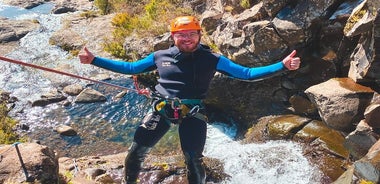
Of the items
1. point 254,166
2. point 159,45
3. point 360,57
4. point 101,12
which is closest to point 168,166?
point 254,166

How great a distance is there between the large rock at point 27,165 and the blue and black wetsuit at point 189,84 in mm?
1436

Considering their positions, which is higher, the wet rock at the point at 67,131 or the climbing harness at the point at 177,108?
the climbing harness at the point at 177,108

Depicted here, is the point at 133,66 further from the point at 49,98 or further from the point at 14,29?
the point at 14,29

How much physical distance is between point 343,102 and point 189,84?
4.62m

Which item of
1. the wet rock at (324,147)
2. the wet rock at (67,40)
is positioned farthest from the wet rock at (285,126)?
the wet rock at (67,40)

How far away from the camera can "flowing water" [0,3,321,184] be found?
931 cm

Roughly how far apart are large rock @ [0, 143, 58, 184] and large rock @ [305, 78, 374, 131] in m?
6.22

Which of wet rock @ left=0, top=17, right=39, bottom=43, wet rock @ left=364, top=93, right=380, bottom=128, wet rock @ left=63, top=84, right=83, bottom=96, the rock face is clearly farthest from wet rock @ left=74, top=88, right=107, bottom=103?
wet rock @ left=0, top=17, right=39, bottom=43

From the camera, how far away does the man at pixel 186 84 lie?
6.13 meters

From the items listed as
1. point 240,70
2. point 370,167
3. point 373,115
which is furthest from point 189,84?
point 373,115

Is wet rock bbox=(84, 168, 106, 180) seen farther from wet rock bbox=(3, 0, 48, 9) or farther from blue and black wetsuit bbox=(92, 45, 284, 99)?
wet rock bbox=(3, 0, 48, 9)

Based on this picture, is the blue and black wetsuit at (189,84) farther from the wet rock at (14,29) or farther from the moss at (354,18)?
the wet rock at (14,29)

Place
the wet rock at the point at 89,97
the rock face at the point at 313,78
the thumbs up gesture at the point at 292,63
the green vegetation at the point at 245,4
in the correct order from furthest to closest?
the wet rock at the point at 89,97, the green vegetation at the point at 245,4, the rock face at the point at 313,78, the thumbs up gesture at the point at 292,63

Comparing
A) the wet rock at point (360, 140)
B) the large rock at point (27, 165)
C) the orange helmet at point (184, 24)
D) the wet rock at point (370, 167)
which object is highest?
the orange helmet at point (184, 24)
